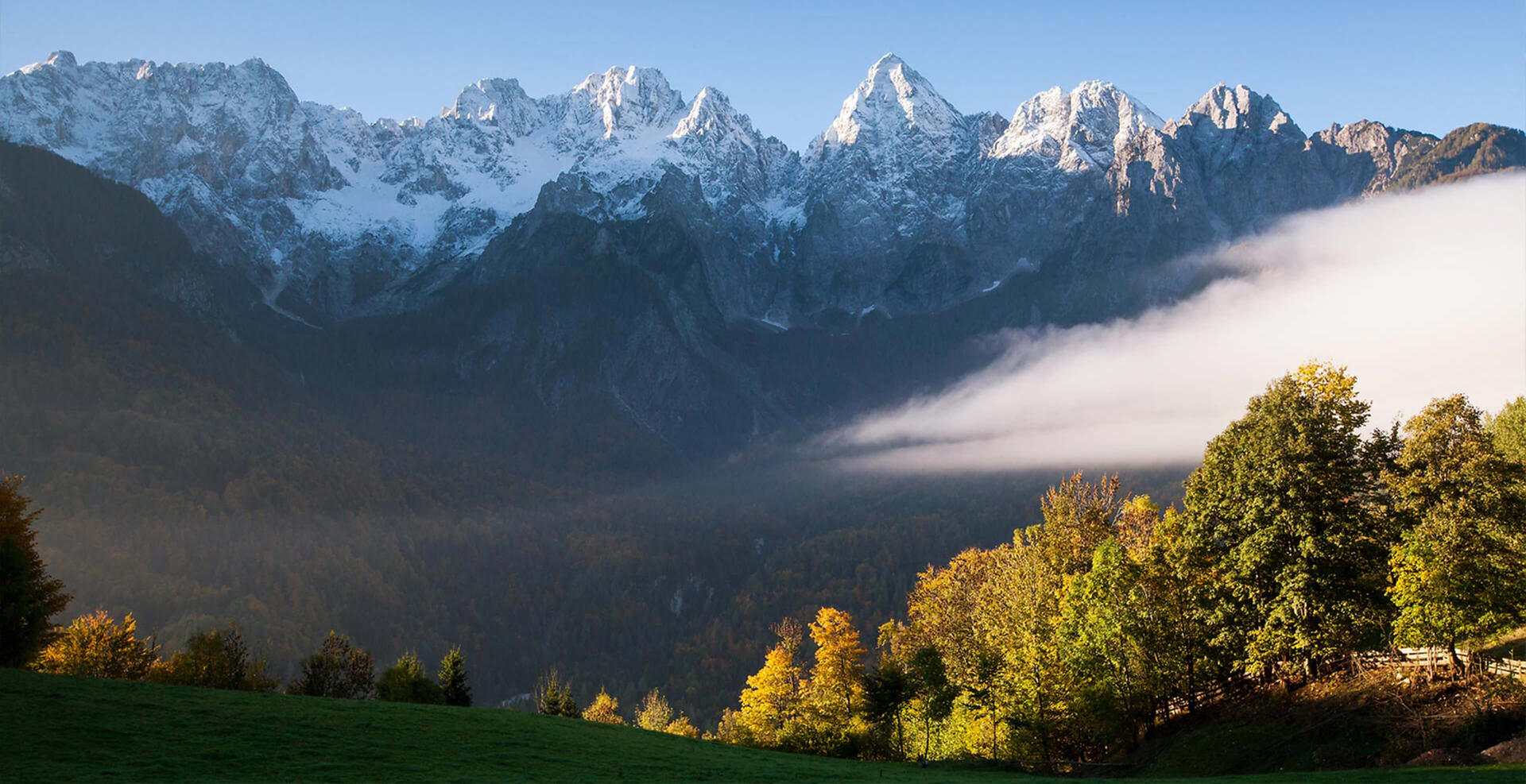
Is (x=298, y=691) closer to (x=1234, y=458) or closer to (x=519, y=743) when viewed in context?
(x=519, y=743)

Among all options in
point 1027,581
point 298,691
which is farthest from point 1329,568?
point 298,691

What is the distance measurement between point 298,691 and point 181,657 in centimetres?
900

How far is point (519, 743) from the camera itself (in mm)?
42469

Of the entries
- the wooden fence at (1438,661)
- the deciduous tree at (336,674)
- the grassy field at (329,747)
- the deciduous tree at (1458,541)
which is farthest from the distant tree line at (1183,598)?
the grassy field at (329,747)

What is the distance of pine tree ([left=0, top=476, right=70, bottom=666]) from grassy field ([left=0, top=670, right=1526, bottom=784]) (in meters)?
14.6

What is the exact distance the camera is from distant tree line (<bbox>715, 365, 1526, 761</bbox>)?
39.0 m

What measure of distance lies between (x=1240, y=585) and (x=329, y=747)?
4117 cm

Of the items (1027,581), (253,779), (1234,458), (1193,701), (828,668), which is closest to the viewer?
(253,779)

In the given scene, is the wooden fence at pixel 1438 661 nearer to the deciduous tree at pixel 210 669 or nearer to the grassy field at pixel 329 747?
the grassy field at pixel 329 747

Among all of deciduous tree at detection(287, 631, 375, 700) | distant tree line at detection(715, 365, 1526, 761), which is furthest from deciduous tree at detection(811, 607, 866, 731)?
deciduous tree at detection(287, 631, 375, 700)

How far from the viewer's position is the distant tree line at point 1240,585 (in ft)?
128

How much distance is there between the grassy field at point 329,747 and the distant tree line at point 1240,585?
8.53 metres

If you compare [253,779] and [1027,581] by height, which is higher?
[1027,581]

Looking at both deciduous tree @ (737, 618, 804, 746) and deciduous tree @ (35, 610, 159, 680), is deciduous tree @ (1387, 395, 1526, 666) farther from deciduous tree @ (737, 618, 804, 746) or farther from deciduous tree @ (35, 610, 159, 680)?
deciduous tree @ (35, 610, 159, 680)
